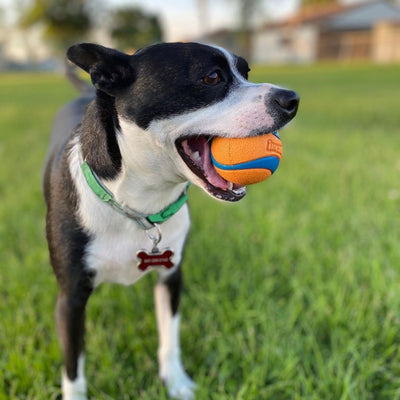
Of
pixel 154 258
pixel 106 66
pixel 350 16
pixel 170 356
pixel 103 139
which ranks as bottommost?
pixel 350 16

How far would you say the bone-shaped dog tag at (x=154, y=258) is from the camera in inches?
75.1

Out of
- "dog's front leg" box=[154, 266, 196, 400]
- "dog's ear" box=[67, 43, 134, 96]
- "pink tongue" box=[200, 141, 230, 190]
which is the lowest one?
"dog's front leg" box=[154, 266, 196, 400]

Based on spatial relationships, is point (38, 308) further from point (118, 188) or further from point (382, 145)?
point (382, 145)

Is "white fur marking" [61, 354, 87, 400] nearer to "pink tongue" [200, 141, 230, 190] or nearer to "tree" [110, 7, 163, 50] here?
"pink tongue" [200, 141, 230, 190]

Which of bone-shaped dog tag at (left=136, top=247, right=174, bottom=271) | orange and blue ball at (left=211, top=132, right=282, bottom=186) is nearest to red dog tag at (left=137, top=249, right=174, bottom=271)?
bone-shaped dog tag at (left=136, top=247, right=174, bottom=271)

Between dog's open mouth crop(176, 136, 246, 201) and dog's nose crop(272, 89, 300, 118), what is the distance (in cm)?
30

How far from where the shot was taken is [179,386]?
2121 mm

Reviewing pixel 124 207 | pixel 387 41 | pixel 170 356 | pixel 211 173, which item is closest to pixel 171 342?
pixel 170 356

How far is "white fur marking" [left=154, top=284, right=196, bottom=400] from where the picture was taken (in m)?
2.12

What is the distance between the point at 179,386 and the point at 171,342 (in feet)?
0.69

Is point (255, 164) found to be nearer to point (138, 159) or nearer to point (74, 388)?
point (138, 159)

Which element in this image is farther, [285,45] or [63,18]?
[285,45]

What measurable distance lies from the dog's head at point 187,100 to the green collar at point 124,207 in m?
0.21

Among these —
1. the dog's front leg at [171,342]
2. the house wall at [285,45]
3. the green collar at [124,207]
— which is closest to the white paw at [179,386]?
the dog's front leg at [171,342]
